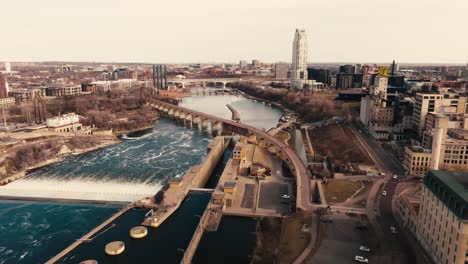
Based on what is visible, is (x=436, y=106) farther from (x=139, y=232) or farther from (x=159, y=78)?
(x=159, y=78)

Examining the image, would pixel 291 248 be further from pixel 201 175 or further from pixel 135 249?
pixel 201 175

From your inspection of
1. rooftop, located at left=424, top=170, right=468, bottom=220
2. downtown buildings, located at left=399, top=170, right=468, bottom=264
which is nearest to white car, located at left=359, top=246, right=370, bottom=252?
downtown buildings, located at left=399, top=170, right=468, bottom=264

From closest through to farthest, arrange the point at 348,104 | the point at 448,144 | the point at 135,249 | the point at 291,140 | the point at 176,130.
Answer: the point at 135,249 < the point at 448,144 < the point at 291,140 < the point at 176,130 < the point at 348,104

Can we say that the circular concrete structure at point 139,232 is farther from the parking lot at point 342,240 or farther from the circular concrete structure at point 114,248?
the parking lot at point 342,240

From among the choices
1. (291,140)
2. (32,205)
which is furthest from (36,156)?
(291,140)

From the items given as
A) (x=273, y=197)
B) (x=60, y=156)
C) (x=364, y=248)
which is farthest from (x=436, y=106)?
(x=60, y=156)

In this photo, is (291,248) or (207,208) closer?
(291,248)
